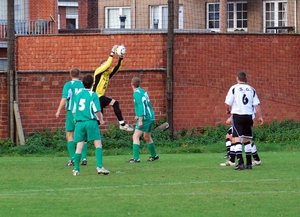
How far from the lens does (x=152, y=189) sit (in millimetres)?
12664

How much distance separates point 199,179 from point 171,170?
1652mm

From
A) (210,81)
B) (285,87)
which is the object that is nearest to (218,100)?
(210,81)

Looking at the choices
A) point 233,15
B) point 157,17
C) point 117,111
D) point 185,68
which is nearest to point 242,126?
point 117,111

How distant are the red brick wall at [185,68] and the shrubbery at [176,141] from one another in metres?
0.33

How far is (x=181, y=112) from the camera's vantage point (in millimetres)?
22656

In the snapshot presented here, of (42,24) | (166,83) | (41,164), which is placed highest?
(42,24)

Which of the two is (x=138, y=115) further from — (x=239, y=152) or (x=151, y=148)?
(x=239, y=152)

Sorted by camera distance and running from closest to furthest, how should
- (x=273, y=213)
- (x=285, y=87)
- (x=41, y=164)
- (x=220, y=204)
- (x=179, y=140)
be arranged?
(x=273, y=213)
(x=220, y=204)
(x=41, y=164)
(x=179, y=140)
(x=285, y=87)

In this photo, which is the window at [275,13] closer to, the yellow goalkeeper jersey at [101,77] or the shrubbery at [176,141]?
the shrubbery at [176,141]

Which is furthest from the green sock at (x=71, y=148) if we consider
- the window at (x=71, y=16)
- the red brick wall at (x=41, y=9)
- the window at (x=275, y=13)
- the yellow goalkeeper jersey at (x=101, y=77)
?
the window at (x=71, y=16)

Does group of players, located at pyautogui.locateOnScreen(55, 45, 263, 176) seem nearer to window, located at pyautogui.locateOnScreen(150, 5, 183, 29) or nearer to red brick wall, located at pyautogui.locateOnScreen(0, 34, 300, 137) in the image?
red brick wall, located at pyautogui.locateOnScreen(0, 34, 300, 137)

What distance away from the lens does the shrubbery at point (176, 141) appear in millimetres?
20641

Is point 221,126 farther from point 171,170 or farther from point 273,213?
point 273,213

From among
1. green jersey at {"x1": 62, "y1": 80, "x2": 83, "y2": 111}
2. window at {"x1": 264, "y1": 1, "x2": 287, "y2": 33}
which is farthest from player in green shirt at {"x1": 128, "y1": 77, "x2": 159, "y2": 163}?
window at {"x1": 264, "y1": 1, "x2": 287, "y2": 33}
